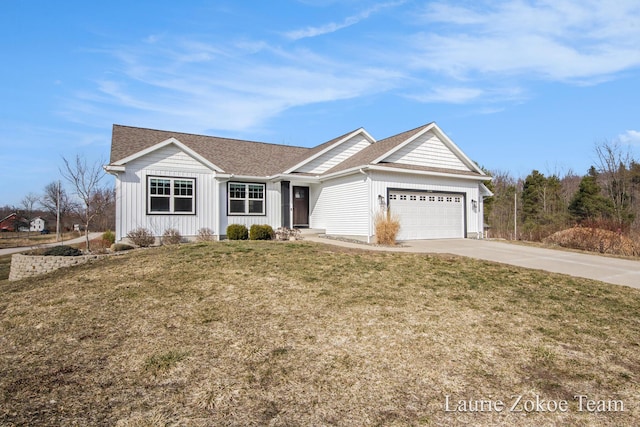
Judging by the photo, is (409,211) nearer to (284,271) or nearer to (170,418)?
(284,271)

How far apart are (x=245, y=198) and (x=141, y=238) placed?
509cm

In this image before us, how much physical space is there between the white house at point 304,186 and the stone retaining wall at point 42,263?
11.6 feet

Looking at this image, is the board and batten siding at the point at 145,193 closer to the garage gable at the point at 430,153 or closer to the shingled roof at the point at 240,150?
the shingled roof at the point at 240,150

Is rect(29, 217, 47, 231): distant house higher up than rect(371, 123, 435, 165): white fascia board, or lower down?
lower down

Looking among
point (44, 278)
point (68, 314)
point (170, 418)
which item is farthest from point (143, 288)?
point (170, 418)

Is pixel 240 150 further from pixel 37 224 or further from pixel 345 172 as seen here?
pixel 37 224

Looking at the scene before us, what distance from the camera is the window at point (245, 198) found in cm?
1753

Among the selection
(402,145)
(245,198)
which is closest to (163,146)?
(245,198)

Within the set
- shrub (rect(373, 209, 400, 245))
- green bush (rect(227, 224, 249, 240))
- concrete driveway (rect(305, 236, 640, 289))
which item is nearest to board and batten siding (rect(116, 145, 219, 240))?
green bush (rect(227, 224, 249, 240))

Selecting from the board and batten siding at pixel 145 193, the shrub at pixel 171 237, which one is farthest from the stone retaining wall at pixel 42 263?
the shrub at pixel 171 237

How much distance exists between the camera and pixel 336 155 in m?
19.6

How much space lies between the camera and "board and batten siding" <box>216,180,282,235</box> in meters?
17.1

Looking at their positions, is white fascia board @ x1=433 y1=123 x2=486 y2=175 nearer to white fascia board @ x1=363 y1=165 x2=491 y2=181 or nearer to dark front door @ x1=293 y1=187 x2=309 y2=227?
white fascia board @ x1=363 y1=165 x2=491 y2=181

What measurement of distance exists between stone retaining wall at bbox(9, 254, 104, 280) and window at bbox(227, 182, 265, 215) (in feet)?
22.7
